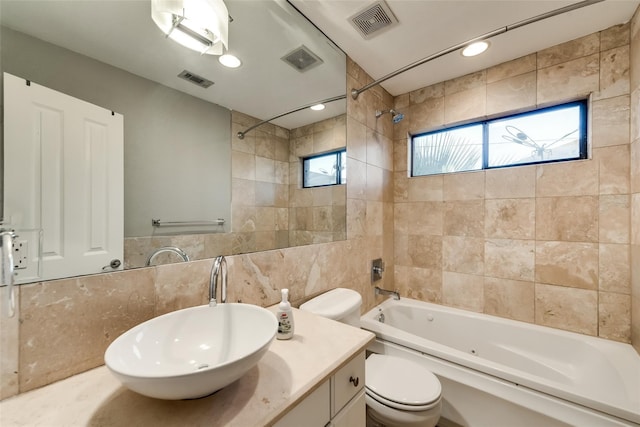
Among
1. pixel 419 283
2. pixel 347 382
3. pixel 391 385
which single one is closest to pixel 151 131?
pixel 347 382

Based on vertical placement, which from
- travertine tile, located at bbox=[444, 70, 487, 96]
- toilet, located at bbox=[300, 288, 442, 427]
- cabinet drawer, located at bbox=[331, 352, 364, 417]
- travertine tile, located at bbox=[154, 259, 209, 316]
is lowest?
toilet, located at bbox=[300, 288, 442, 427]

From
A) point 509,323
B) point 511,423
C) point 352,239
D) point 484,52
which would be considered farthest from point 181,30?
point 509,323

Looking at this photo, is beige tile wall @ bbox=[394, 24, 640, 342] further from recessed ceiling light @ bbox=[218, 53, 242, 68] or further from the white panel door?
the white panel door

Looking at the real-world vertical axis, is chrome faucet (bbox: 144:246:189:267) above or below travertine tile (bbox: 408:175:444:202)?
below

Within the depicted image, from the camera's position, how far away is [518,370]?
1.34 meters

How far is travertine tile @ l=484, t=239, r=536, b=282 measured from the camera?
1.83 m

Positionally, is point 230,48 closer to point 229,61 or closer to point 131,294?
point 229,61

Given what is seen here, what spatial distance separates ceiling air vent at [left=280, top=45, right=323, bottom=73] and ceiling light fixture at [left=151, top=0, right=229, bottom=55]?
456 mm

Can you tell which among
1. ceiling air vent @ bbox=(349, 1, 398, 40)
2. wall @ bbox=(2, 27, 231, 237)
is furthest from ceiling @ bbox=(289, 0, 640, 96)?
wall @ bbox=(2, 27, 231, 237)

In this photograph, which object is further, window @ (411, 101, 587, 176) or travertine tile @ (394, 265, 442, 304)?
travertine tile @ (394, 265, 442, 304)

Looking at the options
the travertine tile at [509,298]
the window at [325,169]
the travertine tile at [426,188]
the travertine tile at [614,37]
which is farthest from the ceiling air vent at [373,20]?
the travertine tile at [509,298]

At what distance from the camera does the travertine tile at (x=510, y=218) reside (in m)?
1.82

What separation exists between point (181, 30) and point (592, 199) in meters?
2.59

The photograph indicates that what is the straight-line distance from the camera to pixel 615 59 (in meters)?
1.56
